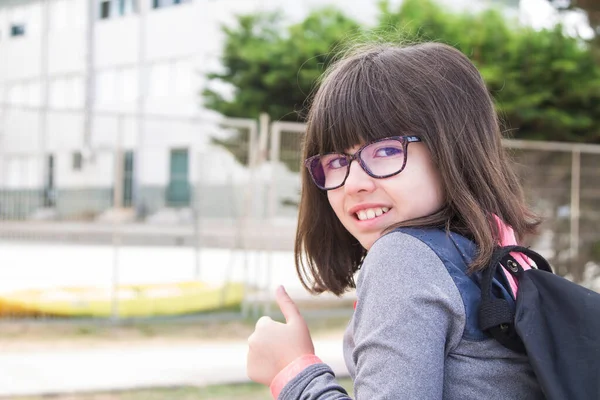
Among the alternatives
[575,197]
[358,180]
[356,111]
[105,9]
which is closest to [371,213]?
[358,180]

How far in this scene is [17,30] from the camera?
96.7 ft

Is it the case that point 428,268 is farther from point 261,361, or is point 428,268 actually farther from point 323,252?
point 323,252

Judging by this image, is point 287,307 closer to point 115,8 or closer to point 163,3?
point 163,3

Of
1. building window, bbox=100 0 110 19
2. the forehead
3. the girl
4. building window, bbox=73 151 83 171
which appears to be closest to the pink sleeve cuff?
the girl

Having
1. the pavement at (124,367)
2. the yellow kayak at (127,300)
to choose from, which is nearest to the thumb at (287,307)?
the pavement at (124,367)

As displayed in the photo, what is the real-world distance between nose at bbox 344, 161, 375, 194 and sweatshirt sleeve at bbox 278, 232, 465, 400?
17cm

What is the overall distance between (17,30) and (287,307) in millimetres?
31208

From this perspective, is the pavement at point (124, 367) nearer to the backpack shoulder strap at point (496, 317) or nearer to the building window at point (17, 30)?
the backpack shoulder strap at point (496, 317)

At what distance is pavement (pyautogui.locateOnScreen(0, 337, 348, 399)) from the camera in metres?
5.38

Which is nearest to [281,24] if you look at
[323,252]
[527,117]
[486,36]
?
[486,36]

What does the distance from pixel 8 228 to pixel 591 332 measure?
681 centimetres

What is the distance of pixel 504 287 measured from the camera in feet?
3.80

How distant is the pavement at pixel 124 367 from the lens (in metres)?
5.38

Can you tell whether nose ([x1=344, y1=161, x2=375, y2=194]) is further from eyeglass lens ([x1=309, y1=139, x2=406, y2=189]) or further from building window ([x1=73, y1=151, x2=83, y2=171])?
building window ([x1=73, y1=151, x2=83, y2=171])
